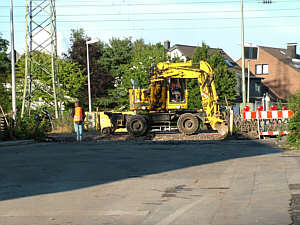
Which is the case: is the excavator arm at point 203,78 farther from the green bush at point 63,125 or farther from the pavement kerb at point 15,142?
the green bush at point 63,125

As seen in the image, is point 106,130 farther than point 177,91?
Yes

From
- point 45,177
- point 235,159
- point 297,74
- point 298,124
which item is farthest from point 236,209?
point 297,74

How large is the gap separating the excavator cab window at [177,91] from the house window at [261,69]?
54.9 m

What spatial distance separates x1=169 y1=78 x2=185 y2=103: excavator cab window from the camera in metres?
26.7

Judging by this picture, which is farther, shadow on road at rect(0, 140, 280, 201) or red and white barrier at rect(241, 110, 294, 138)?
red and white barrier at rect(241, 110, 294, 138)

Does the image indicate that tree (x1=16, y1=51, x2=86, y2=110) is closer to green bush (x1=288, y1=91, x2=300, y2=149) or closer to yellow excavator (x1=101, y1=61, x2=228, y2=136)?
yellow excavator (x1=101, y1=61, x2=228, y2=136)

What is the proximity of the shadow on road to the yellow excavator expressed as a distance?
6119mm

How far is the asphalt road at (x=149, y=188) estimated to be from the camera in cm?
696

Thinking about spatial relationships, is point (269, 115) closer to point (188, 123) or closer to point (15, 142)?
point (188, 123)

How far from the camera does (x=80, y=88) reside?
49906 millimetres

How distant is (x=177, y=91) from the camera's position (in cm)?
2677

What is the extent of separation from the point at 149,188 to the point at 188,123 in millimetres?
Result: 15990

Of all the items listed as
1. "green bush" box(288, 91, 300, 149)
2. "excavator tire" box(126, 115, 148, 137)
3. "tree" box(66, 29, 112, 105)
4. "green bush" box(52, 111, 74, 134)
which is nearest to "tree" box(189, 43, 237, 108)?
"tree" box(66, 29, 112, 105)

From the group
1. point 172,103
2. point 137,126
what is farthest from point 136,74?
point 137,126
